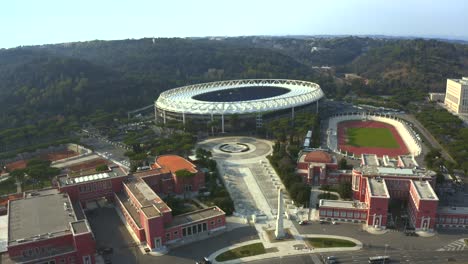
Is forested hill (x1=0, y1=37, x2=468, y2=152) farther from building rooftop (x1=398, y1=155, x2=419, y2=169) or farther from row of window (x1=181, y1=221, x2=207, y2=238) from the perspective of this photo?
building rooftop (x1=398, y1=155, x2=419, y2=169)

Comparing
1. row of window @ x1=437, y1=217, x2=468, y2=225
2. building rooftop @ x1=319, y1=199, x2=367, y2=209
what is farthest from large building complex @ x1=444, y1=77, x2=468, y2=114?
building rooftop @ x1=319, y1=199, x2=367, y2=209

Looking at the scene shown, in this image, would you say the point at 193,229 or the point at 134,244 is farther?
the point at 193,229

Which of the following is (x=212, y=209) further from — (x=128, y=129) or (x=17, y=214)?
(x=128, y=129)

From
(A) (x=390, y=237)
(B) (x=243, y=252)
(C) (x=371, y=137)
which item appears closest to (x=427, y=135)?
(C) (x=371, y=137)

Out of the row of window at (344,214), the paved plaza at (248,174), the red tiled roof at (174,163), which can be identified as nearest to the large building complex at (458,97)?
the paved plaza at (248,174)

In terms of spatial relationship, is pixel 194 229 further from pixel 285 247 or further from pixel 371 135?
pixel 371 135

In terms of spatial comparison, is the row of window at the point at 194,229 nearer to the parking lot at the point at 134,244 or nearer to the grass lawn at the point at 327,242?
the parking lot at the point at 134,244

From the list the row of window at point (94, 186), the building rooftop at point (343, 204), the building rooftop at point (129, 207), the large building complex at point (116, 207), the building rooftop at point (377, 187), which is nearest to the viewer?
the large building complex at point (116, 207)
